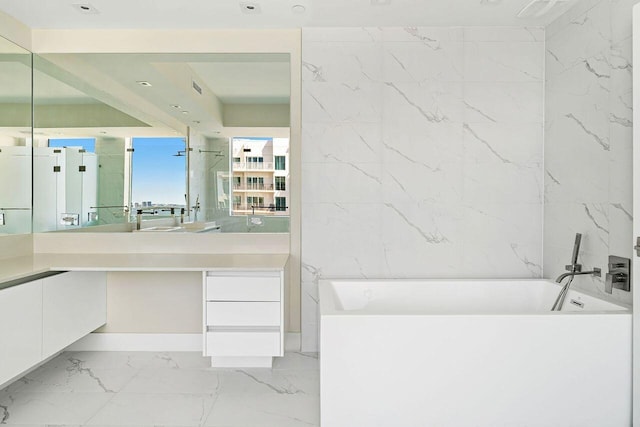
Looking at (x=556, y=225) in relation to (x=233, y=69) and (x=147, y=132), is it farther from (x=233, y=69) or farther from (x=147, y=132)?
(x=147, y=132)

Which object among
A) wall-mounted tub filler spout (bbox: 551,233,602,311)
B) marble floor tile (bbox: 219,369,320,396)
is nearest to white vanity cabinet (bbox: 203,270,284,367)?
marble floor tile (bbox: 219,369,320,396)

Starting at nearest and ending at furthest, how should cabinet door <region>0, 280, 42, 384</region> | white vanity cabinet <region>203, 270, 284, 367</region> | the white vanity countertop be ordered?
cabinet door <region>0, 280, 42, 384</region> < the white vanity countertop < white vanity cabinet <region>203, 270, 284, 367</region>

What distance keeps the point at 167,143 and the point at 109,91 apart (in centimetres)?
59

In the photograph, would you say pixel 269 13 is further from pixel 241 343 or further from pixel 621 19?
pixel 241 343

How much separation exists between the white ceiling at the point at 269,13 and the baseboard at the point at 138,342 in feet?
7.56

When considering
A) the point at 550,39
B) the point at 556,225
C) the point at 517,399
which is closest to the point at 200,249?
the point at 517,399

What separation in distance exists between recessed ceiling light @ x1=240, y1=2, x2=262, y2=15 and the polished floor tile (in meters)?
2.41

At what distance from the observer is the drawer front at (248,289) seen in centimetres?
264

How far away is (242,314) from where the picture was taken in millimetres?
2641

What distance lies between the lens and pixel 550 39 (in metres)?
3.02

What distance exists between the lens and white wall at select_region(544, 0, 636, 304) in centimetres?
228

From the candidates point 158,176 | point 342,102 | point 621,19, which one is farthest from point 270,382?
point 621,19

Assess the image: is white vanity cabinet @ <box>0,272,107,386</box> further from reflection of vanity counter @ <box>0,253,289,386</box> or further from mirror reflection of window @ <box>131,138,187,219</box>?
mirror reflection of window @ <box>131,138,187,219</box>

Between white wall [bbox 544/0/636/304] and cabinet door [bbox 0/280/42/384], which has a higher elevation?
white wall [bbox 544/0/636/304]
